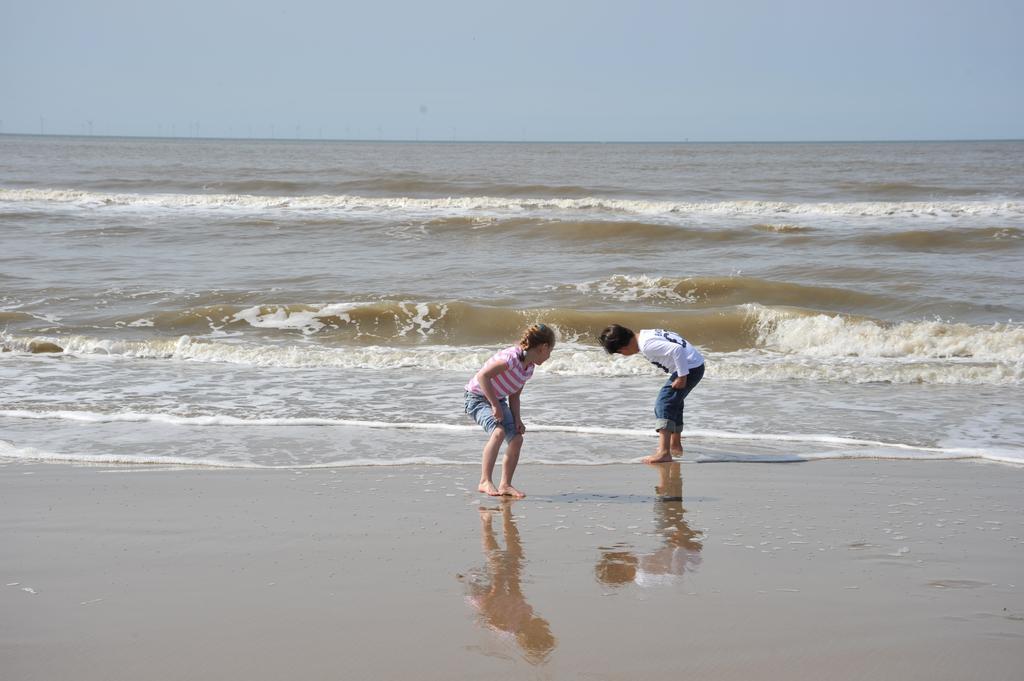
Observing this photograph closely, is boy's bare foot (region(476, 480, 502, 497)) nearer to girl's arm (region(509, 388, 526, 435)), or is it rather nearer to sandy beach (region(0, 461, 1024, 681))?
sandy beach (region(0, 461, 1024, 681))

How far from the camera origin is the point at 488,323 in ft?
44.0

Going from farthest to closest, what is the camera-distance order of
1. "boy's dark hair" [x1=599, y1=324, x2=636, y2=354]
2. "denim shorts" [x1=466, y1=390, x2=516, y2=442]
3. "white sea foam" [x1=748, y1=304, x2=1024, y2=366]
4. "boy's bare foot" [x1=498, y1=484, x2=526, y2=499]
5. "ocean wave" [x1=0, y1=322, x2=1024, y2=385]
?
"white sea foam" [x1=748, y1=304, x2=1024, y2=366]
"ocean wave" [x1=0, y1=322, x2=1024, y2=385]
"boy's dark hair" [x1=599, y1=324, x2=636, y2=354]
"denim shorts" [x1=466, y1=390, x2=516, y2=442]
"boy's bare foot" [x1=498, y1=484, x2=526, y2=499]

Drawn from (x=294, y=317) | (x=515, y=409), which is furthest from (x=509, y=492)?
(x=294, y=317)

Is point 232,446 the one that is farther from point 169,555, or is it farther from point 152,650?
point 152,650

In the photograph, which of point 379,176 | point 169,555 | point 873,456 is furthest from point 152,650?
point 379,176

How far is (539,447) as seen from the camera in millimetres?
7352

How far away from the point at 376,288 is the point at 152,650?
12.0 meters

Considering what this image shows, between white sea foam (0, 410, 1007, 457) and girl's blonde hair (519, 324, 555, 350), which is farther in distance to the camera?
white sea foam (0, 410, 1007, 457)

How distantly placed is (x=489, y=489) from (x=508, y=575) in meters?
1.52

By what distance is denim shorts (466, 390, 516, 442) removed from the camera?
241 inches

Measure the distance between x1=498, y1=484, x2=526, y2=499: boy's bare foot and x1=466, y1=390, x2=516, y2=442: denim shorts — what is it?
0.97ft

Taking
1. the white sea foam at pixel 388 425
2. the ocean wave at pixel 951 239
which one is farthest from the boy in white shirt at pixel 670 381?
the ocean wave at pixel 951 239

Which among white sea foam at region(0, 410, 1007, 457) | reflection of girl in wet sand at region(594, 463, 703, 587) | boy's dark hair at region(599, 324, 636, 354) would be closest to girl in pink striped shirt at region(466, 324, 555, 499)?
boy's dark hair at region(599, 324, 636, 354)

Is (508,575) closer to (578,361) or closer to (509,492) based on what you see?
(509,492)
